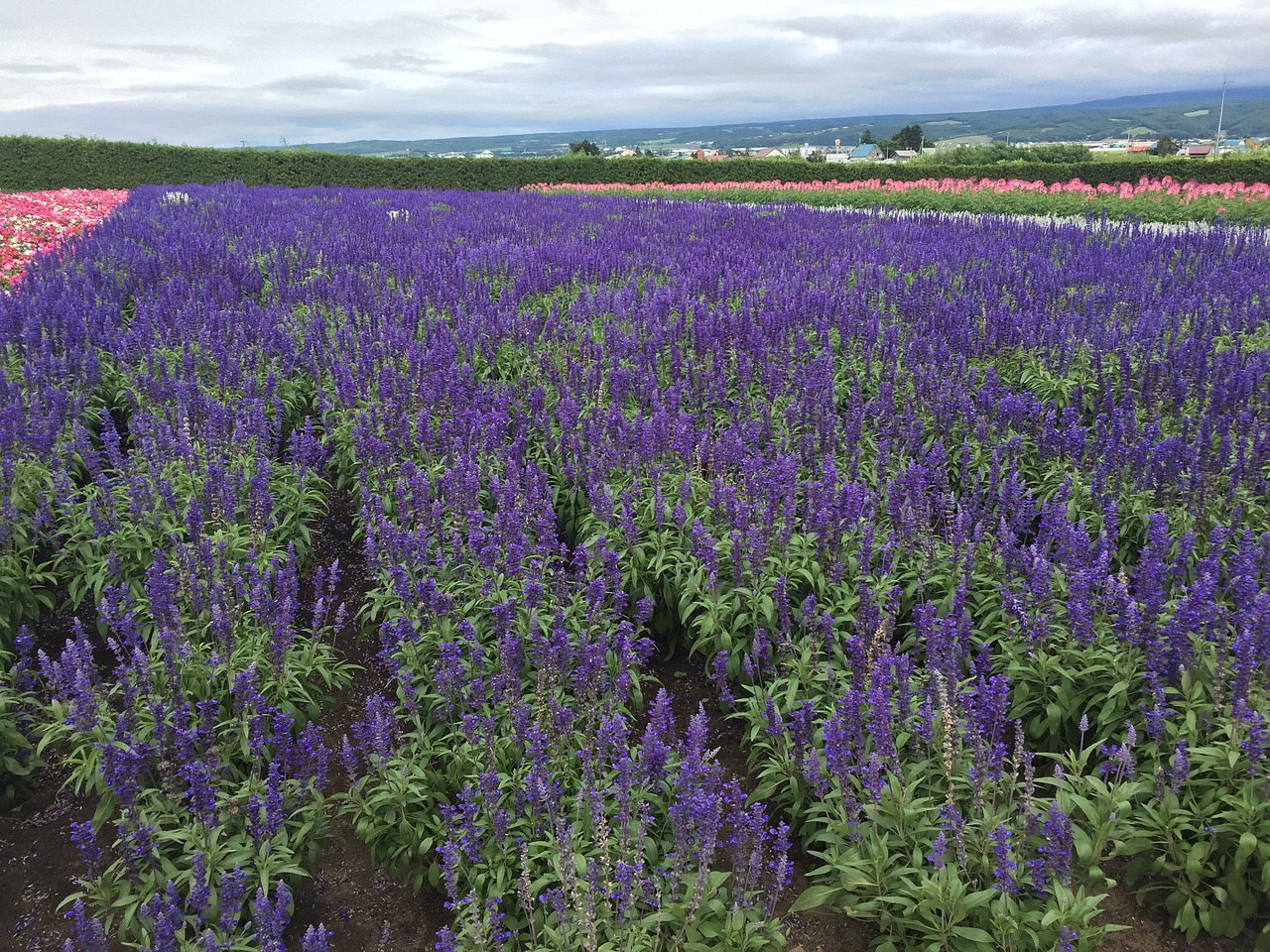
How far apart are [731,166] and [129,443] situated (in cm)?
3819

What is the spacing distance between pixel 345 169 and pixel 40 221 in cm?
2359

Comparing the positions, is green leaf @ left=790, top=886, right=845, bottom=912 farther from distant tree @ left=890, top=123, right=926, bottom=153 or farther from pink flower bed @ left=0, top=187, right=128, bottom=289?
distant tree @ left=890, top=123, right=926, bottom=153

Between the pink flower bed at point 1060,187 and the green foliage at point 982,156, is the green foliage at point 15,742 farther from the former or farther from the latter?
the green foliage at point 982,156

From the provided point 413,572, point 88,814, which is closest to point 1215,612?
point 413,572

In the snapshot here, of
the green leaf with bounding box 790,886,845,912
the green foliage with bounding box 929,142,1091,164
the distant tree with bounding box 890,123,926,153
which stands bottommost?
the green leaf with bounding box 790,886,845,912

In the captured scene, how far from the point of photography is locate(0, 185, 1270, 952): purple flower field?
2.90m

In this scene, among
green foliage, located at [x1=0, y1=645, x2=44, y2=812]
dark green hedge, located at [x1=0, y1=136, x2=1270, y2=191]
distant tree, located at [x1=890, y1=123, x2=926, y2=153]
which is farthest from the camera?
distant tree, located at [x1=890, y1=123, x2=926, y2=153]

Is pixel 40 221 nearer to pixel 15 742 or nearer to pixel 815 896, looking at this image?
pixel 15 742

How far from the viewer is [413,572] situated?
446cm

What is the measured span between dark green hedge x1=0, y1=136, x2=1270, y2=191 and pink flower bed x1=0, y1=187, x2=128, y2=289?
1213 centimetres

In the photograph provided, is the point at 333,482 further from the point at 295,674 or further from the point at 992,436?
the point at 992,436

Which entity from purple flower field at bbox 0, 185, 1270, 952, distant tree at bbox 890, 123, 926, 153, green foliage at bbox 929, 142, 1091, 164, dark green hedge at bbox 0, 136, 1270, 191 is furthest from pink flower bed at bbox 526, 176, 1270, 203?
distant tree at bbox 890, 123, 926, 153

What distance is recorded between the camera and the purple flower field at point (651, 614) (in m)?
2.90

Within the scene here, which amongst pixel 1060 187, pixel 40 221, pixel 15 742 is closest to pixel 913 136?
pixel 1060 187
